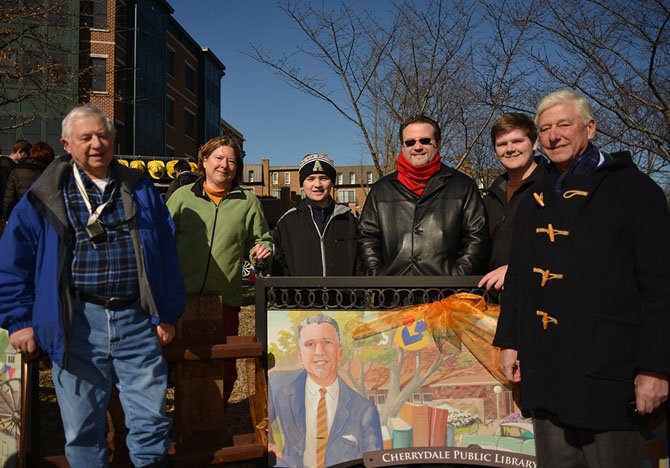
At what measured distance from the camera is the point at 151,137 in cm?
3353

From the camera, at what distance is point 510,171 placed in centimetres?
375

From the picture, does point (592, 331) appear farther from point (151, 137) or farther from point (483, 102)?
point (151, 137)

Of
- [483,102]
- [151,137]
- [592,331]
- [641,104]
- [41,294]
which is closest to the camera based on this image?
[592,331]

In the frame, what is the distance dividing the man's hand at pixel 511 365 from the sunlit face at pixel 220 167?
208 centimetres

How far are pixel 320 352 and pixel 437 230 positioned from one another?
104 centimetres

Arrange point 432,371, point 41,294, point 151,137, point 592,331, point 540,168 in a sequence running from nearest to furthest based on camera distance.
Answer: point 592,331 → point 41,294 → point 432,371 → point 540,168 → point 151,137

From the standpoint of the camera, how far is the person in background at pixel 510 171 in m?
3.52

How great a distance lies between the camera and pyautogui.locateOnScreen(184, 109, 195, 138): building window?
1604 inches

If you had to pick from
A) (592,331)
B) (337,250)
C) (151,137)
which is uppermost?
(151,137)

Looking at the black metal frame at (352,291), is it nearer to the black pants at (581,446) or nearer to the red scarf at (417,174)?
the red scarf at (417,174)

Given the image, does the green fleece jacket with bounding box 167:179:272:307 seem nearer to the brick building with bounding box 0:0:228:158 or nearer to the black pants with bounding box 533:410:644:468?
the black pants with bounding box 533:410:644:468

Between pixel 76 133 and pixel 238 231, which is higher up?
pixel 76 133

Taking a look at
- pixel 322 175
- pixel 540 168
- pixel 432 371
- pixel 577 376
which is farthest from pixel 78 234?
pixel 540 168

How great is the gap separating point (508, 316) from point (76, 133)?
2.32 m
